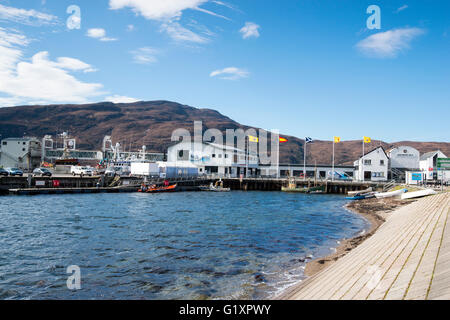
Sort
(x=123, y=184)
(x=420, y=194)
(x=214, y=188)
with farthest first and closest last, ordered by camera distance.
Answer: (x=214, y=188) < (x=123, y=184) < (x=420, y=194)

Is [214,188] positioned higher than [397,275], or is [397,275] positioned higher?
[397,275]

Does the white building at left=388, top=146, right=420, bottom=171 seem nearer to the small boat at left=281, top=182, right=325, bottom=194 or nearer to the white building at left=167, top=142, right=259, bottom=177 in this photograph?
the small boat at left=281, top=182, right=325, bottom=194

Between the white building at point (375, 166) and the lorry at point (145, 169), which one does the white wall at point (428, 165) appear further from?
the lorry at point (145, 169)

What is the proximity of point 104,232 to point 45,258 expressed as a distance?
21.9 ft

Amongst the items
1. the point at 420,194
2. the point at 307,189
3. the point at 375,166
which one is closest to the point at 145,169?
the point at 307,189

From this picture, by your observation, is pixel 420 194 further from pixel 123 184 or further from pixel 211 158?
pixel 211 158

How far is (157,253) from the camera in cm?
1742

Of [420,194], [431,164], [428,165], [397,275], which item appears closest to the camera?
[397,275]

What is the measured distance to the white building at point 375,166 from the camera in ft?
256

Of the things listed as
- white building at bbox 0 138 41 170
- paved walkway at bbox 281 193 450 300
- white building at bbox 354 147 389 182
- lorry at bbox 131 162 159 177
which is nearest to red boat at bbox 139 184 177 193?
lorry at bbox 131 162 159 177

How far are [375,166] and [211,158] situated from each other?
42141 millimetres

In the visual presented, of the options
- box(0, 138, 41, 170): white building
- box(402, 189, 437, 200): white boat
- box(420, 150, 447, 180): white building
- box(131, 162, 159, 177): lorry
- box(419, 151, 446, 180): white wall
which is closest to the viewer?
box(402, 189, 437, 200): white boat

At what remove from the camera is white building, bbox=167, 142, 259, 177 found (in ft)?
277

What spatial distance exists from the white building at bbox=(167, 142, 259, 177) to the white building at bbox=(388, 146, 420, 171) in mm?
38798
